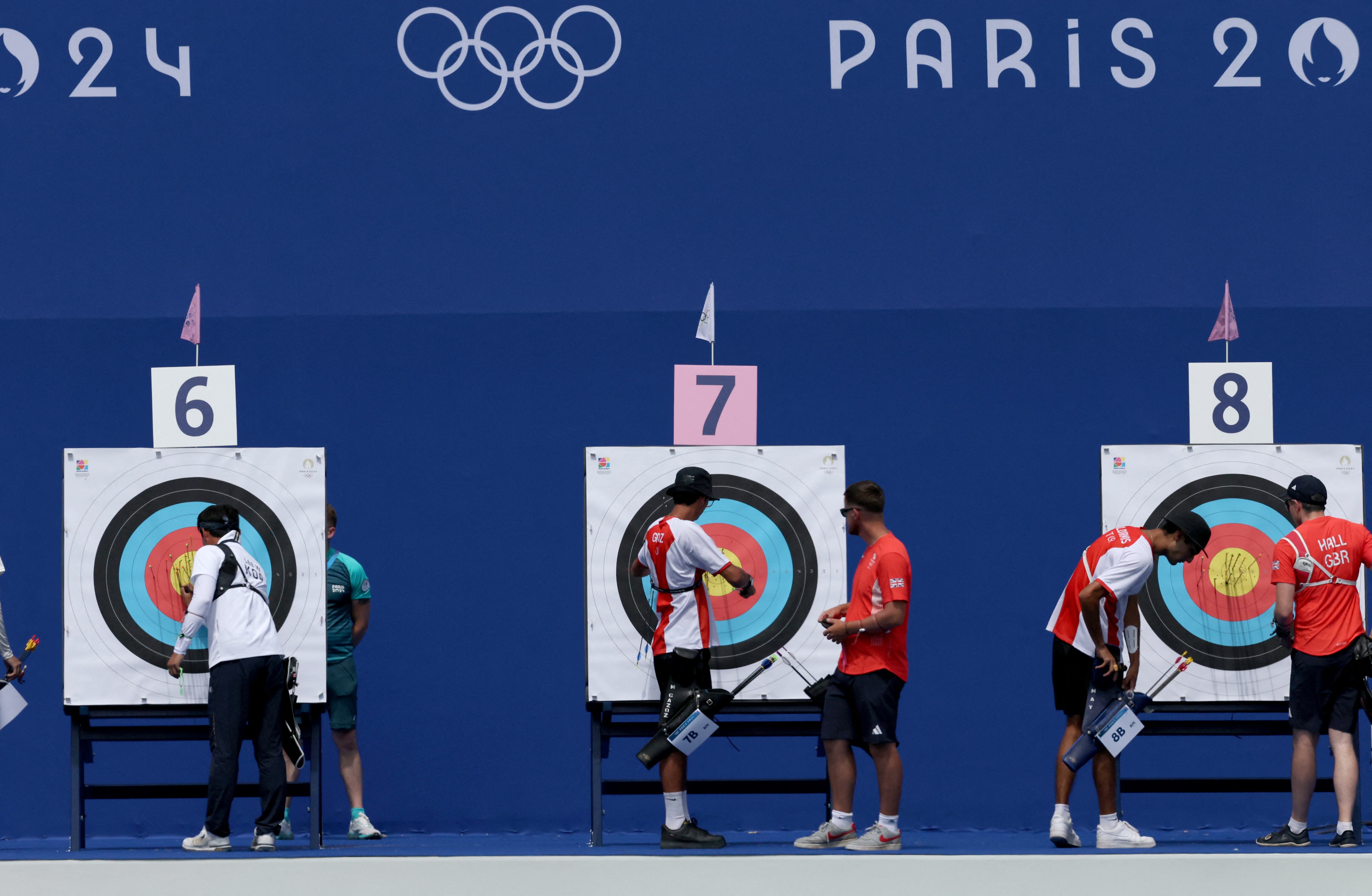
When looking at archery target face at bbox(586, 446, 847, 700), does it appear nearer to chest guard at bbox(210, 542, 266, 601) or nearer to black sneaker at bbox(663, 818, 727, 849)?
black sneaker at bbox(663, 818, 727, 849)

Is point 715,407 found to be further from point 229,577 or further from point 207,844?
point 207,844

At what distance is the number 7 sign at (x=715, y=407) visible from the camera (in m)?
5.28

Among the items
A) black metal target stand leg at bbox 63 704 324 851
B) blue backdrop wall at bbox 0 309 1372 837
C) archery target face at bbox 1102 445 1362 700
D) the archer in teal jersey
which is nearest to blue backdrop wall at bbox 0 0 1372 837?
blue backdrop wall at bbox 0 309 1372 837

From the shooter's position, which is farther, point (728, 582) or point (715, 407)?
point (715, 407)

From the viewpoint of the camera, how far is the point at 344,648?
5449 mm

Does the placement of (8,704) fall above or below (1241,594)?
→ below

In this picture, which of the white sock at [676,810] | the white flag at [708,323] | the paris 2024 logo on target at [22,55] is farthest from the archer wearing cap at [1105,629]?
the paris 2024 logo on target at [22,55]

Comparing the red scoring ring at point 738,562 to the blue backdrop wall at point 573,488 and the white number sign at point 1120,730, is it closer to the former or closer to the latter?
the blue backdrop wall at point 573,488

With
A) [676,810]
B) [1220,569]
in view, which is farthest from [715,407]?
[1220,569]

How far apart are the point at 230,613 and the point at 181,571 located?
1.59 ft

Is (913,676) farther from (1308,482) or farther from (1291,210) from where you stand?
(1291,210)

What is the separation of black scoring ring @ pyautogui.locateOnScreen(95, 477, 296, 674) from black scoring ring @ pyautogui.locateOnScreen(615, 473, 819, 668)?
1190mm

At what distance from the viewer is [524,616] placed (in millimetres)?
5918

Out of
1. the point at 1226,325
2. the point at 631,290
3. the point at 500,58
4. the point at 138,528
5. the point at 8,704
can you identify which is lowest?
the point at 8,704
